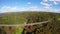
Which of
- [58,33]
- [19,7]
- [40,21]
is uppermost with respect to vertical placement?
[19,7]

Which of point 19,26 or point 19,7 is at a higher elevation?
point 19,7

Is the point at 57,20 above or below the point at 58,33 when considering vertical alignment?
above

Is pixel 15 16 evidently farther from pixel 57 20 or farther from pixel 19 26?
pixel 57 20

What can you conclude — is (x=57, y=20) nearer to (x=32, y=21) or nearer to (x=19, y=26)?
A: (x=32, y=21)

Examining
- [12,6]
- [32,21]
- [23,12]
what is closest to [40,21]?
[32,21]

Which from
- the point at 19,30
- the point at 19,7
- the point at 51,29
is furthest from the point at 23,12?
the point at 51,29
